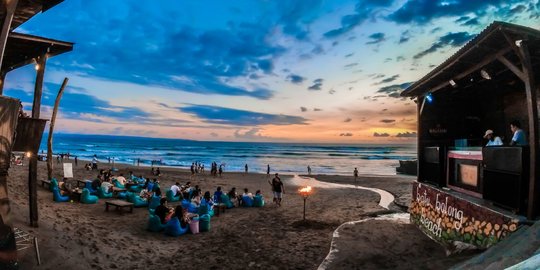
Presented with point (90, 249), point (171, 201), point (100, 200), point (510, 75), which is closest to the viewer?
point (90, 249)

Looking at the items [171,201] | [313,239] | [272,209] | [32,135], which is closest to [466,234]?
[313,239]

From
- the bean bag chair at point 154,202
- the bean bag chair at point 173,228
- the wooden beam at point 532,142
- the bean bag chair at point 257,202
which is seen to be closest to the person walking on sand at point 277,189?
the bean bag chair at point 257,202

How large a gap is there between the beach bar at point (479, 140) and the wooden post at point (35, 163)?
38.6 ft

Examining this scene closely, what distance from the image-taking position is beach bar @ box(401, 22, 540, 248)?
6410mm

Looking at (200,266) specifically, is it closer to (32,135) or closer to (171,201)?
(32,135)

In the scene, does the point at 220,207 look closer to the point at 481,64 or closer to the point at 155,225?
the point at 155,225

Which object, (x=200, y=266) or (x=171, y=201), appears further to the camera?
(x=171, y=201)

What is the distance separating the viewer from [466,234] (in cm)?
817

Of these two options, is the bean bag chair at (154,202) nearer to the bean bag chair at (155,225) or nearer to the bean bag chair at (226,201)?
the bean bag chair at (155,225)

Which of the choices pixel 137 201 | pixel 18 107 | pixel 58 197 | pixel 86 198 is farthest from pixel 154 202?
pixel 18 107

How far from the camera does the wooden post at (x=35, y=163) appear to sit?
948 centimetres

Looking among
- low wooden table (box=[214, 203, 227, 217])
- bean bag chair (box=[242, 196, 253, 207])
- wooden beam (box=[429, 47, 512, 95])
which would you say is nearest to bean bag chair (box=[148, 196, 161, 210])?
low wooden table (box=[214, 203, 227, 217])

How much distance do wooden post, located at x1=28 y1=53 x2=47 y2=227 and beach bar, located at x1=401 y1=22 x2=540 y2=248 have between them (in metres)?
11.8

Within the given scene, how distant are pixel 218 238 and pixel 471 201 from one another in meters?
7.71
